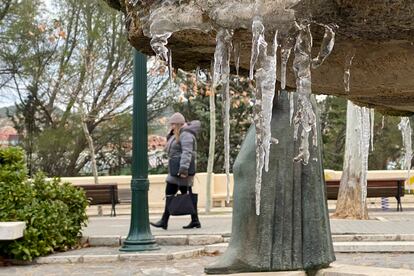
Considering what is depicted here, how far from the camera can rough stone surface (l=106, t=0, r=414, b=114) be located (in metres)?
1.93

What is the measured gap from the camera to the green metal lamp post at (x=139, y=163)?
9.75 metres

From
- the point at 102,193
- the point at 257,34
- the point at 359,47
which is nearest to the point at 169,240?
Result: the point at 102,193

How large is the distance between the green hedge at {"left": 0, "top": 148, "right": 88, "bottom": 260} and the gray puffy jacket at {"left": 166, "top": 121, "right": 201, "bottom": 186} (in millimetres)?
1620

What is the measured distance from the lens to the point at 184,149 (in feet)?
35.9

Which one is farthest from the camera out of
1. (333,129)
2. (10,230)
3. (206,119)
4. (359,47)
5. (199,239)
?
(333,129)

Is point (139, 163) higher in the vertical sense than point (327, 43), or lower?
lower

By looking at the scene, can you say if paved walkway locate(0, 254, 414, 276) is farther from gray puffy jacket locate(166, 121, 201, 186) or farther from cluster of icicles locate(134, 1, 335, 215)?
cluster of icicles locate(134, 1, 335, 215)

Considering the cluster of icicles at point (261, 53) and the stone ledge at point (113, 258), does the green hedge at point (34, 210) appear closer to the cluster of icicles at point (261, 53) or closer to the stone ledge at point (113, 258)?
the stone ledge at point (113, 258)

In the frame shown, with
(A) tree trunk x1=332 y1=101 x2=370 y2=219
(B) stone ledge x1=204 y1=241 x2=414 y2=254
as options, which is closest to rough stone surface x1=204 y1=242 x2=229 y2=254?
(B) stone ledge x1=204 y1=241 x2=414 y2=254

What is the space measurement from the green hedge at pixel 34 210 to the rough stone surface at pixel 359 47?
6712 millimetres

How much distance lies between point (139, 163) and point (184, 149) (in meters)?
1.17

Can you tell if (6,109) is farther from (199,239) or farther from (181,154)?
(199,239)

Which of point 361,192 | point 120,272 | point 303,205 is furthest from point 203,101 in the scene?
point 303,205

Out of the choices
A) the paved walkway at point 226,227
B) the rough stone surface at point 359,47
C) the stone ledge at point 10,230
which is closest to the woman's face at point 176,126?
the paved walkway at point 226,227
